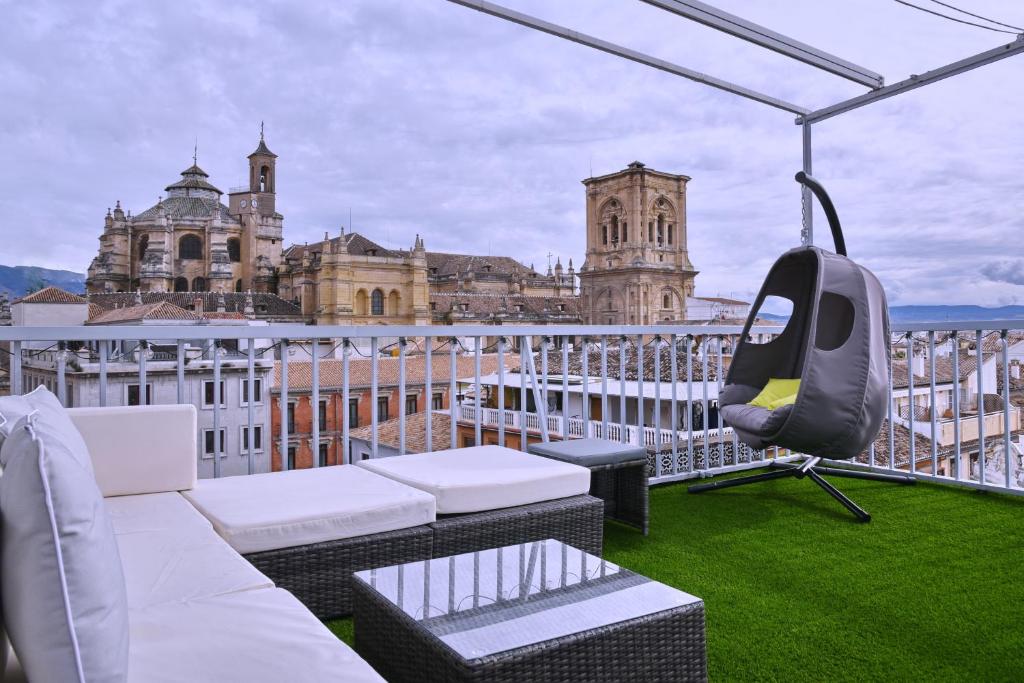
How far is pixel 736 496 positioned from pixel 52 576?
2.85 meters

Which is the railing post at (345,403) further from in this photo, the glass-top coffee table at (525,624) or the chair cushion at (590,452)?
the glass-top coffee table at (525,624)

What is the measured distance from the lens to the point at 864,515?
8.79 feet

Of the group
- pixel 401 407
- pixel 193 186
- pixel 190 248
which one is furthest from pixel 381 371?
pixel 193 186

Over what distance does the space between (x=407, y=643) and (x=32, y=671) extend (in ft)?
1.83

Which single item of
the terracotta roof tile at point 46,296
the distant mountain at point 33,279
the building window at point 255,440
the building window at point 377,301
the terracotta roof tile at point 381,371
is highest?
the building window at point 377,301

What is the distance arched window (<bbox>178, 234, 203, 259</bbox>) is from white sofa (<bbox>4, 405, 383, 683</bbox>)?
10.1 metres

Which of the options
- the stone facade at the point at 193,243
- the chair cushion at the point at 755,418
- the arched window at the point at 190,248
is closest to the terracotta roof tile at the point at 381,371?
the chair cushion at the point at 755,418

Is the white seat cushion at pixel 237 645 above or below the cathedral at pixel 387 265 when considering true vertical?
below

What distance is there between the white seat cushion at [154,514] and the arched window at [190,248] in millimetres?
10204

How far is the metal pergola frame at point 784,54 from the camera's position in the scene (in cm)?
306

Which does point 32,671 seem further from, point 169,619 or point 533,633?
point 533,633

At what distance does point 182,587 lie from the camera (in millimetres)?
1208

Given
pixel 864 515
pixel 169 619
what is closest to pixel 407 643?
pixel 169 619

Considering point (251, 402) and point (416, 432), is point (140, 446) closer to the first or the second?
point (251, 402)
